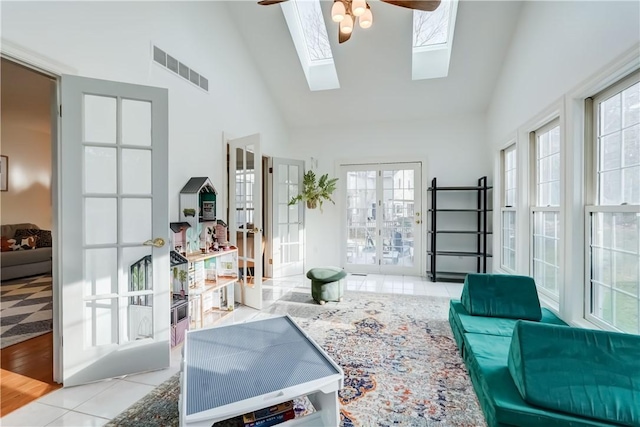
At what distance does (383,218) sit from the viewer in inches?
223

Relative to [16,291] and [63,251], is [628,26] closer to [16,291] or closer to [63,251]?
[63,251]

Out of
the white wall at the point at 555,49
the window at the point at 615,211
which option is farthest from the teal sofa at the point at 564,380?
the white wall at the point at 555,49

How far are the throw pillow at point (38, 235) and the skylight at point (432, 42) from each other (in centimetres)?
715

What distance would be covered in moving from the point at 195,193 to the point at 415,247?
3.99m

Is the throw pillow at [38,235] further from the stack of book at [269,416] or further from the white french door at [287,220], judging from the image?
the stack of book at [269,416]

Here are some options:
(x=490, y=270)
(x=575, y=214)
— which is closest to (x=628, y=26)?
(x=575, y=214)

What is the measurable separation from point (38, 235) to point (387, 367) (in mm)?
6691

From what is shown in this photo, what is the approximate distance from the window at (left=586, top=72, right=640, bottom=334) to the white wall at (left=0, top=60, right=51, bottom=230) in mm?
7100

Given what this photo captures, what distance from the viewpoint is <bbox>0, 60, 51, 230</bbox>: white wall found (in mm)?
5375

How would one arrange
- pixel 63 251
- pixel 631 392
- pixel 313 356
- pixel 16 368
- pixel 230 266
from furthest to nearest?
pixel 230 266 → pixel 16 368 → pixel 63 251 → pixel 313 356 → pixel 631 392

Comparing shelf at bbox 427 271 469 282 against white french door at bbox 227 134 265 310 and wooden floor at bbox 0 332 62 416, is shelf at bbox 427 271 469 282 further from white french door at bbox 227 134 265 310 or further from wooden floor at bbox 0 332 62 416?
wooden floor at bbox 0 332 62 416

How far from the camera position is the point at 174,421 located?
68.6 inches

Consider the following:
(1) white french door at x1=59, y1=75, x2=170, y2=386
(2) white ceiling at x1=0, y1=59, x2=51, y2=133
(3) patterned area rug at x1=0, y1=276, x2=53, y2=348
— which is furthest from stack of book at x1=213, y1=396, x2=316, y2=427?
(2) white ceiling at x1=0, y1=59, x2=51, y2=133

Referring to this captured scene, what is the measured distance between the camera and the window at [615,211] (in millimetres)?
1968
